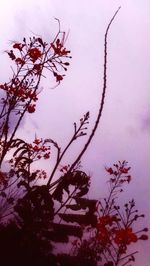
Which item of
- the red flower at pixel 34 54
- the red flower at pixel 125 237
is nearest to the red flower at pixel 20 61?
the red flower at pixel 34 54

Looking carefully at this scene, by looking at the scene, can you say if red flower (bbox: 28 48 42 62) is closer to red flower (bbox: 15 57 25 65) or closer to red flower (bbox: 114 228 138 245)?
red flower (bbox: 15 57 25 65)

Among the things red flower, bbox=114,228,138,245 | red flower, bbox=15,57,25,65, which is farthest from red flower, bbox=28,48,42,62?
red flower, bbox=114,228,138,245

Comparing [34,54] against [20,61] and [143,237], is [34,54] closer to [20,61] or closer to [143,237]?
[20,61]

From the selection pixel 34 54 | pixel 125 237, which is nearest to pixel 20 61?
pixel 34 54

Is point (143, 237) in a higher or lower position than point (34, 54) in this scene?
lower

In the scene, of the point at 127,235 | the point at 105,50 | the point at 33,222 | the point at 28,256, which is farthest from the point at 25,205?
the point at 127,235

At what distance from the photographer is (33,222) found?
351cm

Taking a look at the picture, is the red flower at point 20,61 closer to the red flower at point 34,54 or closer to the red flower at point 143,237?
the red flower at point 34,54

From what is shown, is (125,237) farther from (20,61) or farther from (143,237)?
(20,61)

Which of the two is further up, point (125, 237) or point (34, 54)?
point (34, 54)

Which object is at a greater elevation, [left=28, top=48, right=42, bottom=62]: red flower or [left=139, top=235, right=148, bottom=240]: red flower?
[left=28, top=48, right=42, bottom=62]: red flower

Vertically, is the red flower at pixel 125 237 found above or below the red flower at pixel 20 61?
below

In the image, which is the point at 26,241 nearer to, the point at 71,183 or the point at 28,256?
the point at 28,256

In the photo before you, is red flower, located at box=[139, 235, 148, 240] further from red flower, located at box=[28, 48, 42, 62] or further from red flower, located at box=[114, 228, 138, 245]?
red flower, located at box=[28, 48, 42, 62]
